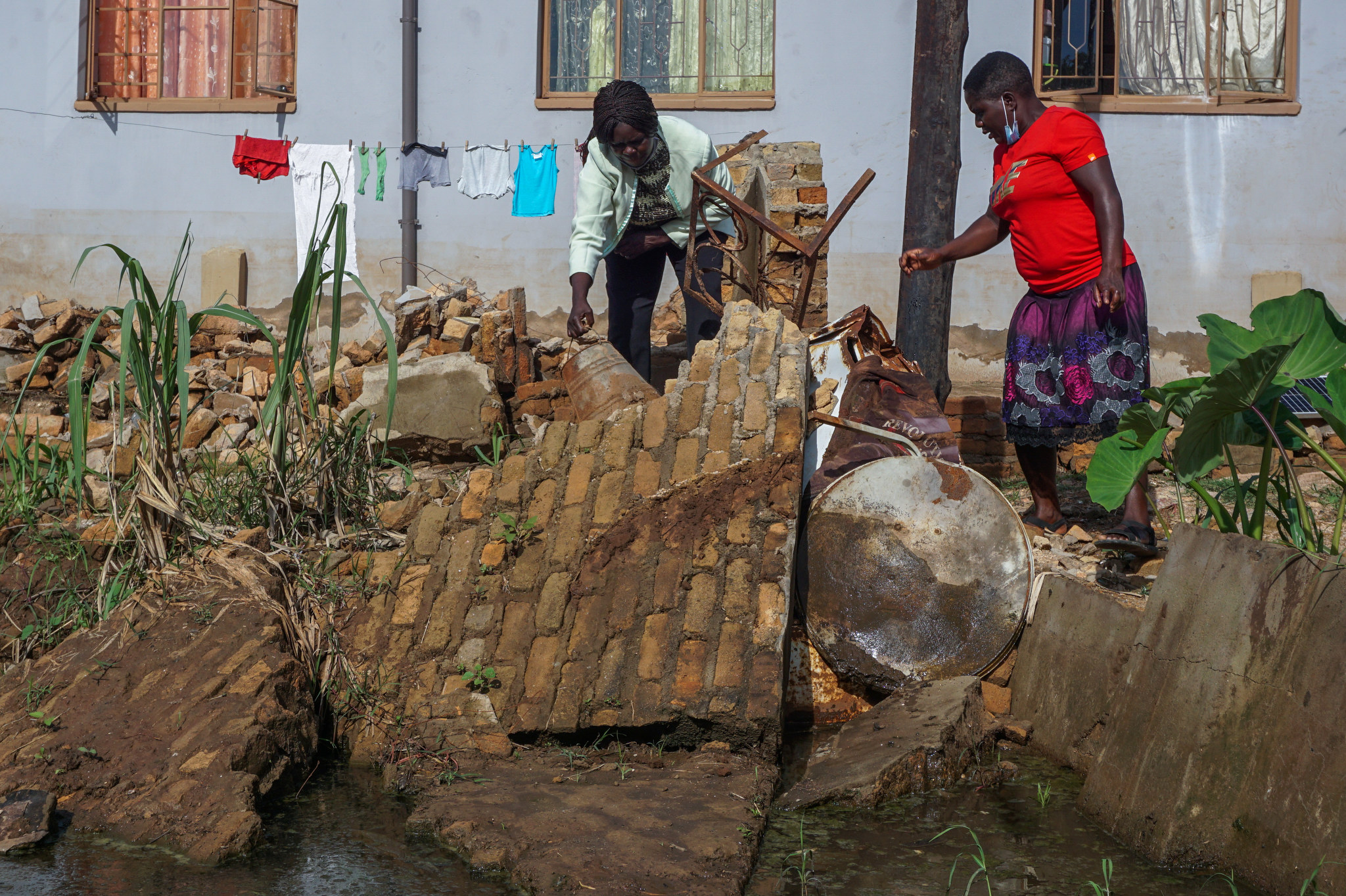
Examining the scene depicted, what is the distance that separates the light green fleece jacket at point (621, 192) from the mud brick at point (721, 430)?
1527mm

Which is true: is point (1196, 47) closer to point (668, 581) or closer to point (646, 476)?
point (646, 476)

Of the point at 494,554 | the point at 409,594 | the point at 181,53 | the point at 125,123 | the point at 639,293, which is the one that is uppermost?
the point at 181,53

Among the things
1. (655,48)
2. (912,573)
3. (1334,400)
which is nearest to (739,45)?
(655,48)

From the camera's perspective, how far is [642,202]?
16.7ft

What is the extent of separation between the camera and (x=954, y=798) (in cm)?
285

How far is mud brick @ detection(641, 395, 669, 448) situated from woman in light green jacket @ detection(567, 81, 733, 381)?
121cm

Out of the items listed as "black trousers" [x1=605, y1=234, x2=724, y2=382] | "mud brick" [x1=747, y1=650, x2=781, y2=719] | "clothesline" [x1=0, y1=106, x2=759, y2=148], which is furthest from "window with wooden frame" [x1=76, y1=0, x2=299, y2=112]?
"mud brick" [x1=747, y1=650, x2=781, y2=719]

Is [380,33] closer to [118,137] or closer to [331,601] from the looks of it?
[118,137]

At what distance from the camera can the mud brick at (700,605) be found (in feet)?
10.2

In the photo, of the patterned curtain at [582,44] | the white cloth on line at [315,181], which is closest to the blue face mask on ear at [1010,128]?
the patterned curtain at [582,44]

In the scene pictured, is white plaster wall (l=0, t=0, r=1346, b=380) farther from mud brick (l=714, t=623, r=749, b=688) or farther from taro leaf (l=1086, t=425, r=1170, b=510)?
mud brick (l=714, t=623, r=749, b=688)

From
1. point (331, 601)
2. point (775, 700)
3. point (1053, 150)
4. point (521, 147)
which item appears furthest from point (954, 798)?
point (521, 147)

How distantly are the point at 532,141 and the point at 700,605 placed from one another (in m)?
6.33

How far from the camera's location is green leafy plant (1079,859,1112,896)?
7.24ft
